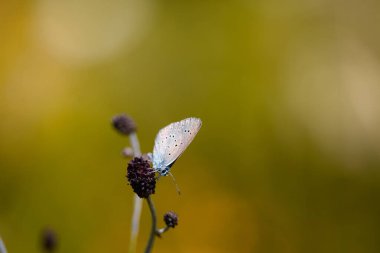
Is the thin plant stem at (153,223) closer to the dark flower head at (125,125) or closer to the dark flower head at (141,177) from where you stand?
the dark flower head at (141,177)

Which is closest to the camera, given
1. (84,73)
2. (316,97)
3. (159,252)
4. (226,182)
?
(159,252)

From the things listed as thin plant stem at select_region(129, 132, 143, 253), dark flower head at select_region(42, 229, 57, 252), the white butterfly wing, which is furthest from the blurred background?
the white butterfly wing

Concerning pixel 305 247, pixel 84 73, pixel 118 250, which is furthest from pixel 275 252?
pixel 84 73

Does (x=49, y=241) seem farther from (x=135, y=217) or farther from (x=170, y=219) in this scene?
(x=170, y=219)

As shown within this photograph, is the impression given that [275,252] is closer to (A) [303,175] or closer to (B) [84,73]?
(A) [303,175]

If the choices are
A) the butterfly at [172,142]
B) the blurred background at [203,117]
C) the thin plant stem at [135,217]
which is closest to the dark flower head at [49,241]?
the thin plant stem at [135,217]
